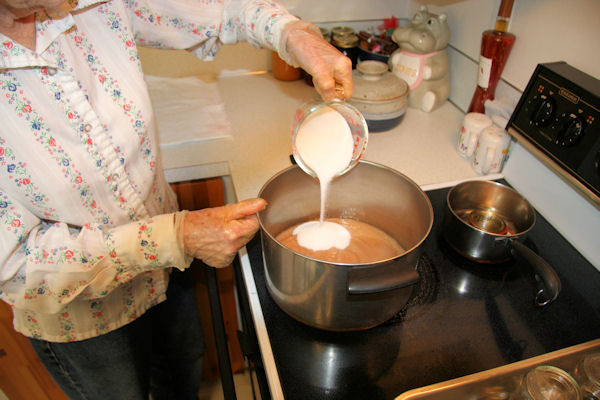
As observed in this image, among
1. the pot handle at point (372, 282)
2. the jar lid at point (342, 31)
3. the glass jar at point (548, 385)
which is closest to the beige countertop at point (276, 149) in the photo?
the jar lid at point (342, 31)

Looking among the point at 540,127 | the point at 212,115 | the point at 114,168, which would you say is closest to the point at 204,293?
the point at 212,115

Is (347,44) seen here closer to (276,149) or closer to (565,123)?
(276,149)

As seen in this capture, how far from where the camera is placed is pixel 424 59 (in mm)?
1264

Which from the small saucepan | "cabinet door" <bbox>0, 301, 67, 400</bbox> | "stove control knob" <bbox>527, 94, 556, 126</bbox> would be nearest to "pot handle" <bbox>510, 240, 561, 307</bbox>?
the small saucepan

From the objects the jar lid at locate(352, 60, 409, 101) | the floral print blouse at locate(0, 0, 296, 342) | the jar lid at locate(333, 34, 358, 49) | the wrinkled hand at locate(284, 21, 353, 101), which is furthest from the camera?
the jar lid at locate(333, 34, 358, 49)

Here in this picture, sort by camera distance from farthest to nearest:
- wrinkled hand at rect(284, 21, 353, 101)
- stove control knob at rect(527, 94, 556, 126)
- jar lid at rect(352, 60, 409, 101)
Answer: jar lid at rect(352, 60, 409, 101) → stove control knob at rect(527, 94, 556, 126) → wrinkled hand at rect(284, 21, 353, 101)

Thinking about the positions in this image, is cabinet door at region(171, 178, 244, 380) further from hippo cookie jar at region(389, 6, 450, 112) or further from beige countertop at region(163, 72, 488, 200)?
hippo cookie jar at region(389, 6, 450, 112)

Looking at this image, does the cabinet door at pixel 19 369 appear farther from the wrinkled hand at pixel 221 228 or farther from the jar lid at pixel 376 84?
the jar lid at pixel 376 84

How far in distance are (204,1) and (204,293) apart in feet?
2.82

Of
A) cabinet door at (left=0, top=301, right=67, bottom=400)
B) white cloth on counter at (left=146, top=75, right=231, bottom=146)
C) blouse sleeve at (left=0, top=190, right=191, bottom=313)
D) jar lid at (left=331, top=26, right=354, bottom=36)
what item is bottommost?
cabinet door at (left=0, top=301, right=67, bottom=400)

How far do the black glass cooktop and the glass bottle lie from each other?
50cm

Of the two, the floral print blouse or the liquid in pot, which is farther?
the liquid in pot

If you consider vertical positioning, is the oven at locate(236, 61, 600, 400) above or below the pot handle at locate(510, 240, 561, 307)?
below

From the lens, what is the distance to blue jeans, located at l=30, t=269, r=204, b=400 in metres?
0.92
